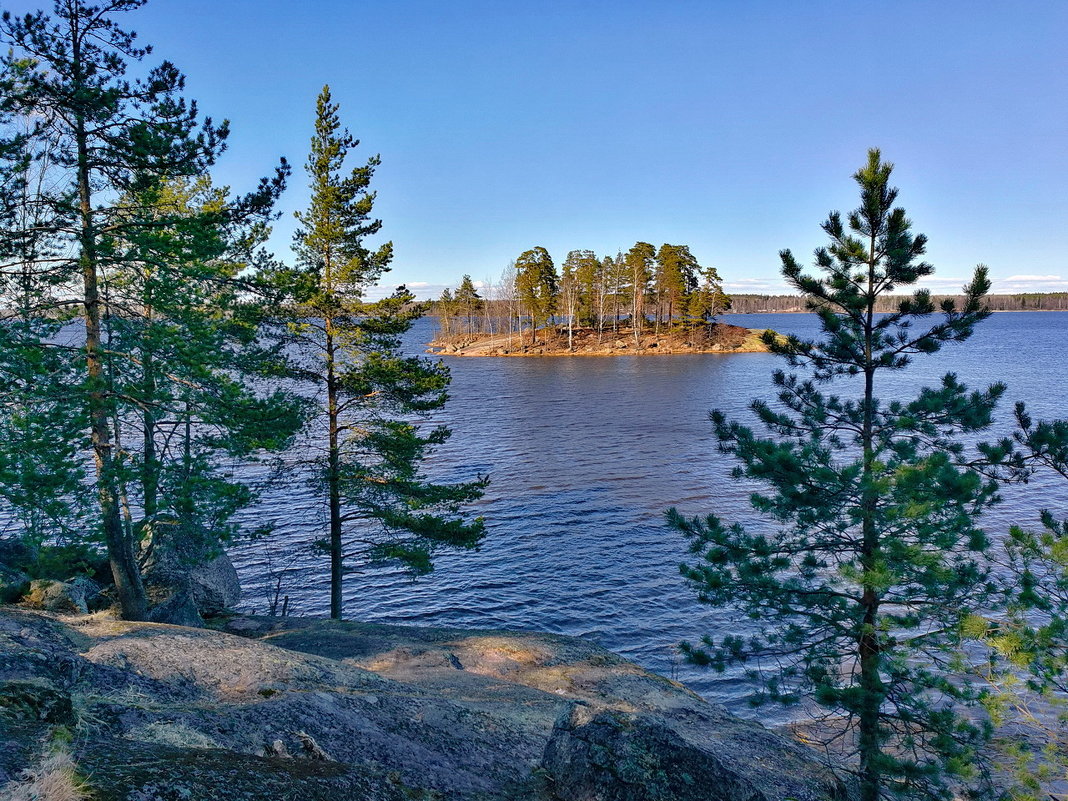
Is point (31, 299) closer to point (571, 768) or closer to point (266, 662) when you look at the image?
point (266, 662)

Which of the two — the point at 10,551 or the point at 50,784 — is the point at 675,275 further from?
the point at 50,784

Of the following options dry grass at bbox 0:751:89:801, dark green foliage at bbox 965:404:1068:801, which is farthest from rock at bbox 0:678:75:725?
dark green foliage at bbox 965:404:1068:801

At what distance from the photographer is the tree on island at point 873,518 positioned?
9.32 metres

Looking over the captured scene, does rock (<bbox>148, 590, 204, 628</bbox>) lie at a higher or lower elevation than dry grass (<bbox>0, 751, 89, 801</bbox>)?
lower

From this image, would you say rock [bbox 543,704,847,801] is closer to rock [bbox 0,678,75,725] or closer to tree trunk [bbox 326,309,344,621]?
rock [bbox 0,678,75,725]

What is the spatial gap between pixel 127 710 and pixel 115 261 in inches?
287

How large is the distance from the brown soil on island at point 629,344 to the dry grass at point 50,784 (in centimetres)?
9600

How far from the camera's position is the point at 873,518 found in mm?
10109

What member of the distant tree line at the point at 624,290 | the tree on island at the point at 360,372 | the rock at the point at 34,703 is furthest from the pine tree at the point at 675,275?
the rock at the point at 34,703

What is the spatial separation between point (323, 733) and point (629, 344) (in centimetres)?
9649

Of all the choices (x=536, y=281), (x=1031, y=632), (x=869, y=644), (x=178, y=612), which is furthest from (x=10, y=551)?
(x=536, y=281)

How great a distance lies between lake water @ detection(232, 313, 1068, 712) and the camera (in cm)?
2025

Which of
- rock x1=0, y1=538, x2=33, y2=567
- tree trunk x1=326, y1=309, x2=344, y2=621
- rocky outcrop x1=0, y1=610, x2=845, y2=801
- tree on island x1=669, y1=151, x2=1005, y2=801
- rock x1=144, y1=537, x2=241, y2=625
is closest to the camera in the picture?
rocky outcrop x1=0, y1=610, x2=845, y2=801

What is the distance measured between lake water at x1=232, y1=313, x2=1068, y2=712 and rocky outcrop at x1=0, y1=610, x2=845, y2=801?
5.85 meters
